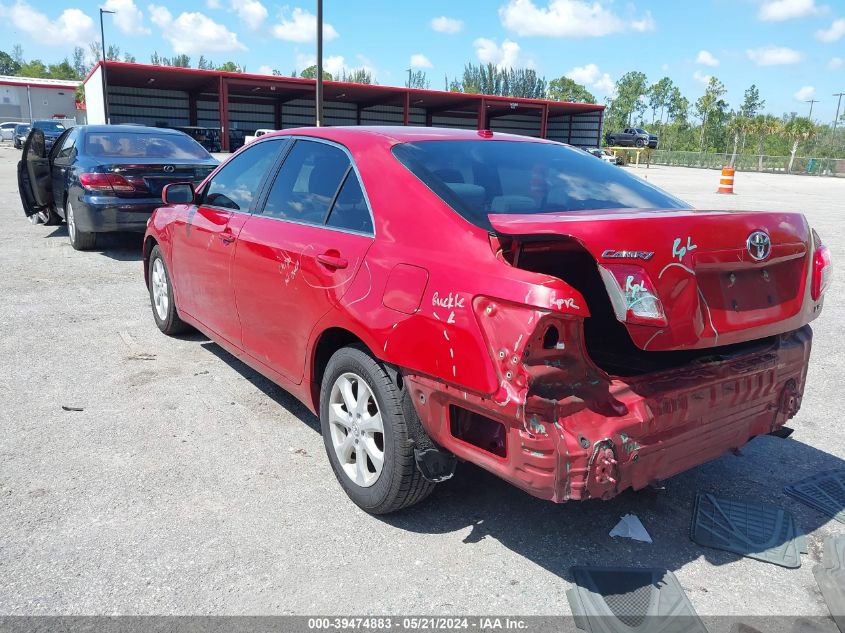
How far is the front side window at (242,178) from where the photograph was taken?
4.16 meters

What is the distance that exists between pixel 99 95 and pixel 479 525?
151ft

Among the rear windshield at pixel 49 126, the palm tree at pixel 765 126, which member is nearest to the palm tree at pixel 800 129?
the palm tree at pixel 765 126

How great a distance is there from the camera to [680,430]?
2.65 m

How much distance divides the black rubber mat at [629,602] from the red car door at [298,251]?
1573 millimetres

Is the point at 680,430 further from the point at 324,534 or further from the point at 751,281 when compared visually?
the point at 324,534

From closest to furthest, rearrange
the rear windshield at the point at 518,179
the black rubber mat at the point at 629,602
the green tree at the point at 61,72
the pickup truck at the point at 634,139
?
the black rubber mat at the point at 629,602
the rear windshield at the point at 518,179
the pickup truck at the point at 634,139
the green tree at the point at 61,72

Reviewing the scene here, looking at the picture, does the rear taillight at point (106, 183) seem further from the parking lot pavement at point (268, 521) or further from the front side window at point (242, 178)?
the front side window at point (242, 178)

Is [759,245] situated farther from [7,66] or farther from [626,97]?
[7,66]

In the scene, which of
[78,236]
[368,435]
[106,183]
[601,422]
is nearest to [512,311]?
[601,422]

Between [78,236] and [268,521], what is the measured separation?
7.85 metres

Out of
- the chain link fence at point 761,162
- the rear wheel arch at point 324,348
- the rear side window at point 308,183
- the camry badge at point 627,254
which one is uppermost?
the chain link fence at point 761,162

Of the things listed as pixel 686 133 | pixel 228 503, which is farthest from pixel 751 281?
pixel 686 133

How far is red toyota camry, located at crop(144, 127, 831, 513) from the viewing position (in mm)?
2361

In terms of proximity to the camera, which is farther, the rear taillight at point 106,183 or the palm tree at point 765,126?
the palm tree at point 765,126
